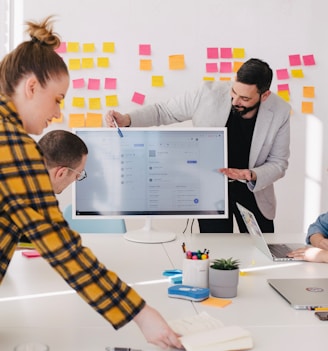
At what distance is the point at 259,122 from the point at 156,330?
174cm

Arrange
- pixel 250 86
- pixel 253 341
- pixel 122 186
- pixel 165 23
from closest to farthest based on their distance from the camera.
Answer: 1. pixel 253 341
2. pixel 122 186
3. pixel 250 86
4. pixel 165 23

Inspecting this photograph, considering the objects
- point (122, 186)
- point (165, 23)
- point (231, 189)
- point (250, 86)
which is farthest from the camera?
point (165, 23)

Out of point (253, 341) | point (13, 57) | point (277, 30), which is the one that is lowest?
point (253, 341)

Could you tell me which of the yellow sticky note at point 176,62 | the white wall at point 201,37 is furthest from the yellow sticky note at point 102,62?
the yellow sticky note at point 176,62

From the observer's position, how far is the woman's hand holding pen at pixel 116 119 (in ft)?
8.60

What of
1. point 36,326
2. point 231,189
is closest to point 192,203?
point 231,189

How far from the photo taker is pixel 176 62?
3660 millimetres

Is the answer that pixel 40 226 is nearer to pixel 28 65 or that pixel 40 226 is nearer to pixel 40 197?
pixel 40 197

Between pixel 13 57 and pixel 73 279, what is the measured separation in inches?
19.1

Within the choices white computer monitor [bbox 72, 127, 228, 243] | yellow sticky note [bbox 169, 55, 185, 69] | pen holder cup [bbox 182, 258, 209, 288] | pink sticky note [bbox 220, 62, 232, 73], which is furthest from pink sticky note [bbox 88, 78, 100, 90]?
pen holder cup [bbox 182, 258, 209, 288]

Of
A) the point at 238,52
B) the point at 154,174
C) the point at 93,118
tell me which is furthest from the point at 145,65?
the point at 154,174

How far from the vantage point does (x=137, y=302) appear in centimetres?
122

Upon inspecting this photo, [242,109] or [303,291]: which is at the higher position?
[242,109]

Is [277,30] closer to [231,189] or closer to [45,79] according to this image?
[231,189]
